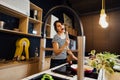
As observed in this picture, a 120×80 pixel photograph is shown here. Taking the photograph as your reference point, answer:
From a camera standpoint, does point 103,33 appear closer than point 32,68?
No

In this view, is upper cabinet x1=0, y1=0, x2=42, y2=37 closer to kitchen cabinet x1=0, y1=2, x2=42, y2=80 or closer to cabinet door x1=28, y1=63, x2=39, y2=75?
kitchen cabinet x1=0, y1=2, x2=42, y2=80

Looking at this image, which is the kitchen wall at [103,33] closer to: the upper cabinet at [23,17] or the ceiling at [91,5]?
the ceiling at [91,5]

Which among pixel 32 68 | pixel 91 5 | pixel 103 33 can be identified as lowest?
pixel 32 68

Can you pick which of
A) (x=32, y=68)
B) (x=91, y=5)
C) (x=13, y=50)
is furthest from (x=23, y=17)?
(x=91, y=5)

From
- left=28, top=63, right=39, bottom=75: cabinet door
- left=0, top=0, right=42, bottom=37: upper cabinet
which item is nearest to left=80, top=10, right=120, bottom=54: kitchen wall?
left=0, top=0, right=42, bottom=37: upper cabinet

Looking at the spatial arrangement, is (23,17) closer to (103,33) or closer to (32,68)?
(32,68)

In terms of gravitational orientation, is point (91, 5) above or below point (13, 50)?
above

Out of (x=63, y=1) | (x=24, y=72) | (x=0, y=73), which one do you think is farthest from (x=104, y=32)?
(x=0, y=73)

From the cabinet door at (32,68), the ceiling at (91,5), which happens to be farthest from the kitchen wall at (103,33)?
the cabinet door at (32,68)

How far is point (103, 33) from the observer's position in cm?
426

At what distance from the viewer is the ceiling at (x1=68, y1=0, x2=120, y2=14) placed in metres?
3.95

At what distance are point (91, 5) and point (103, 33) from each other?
1.21 metres

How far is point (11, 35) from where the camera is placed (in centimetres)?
202

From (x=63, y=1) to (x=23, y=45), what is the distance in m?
2.54
